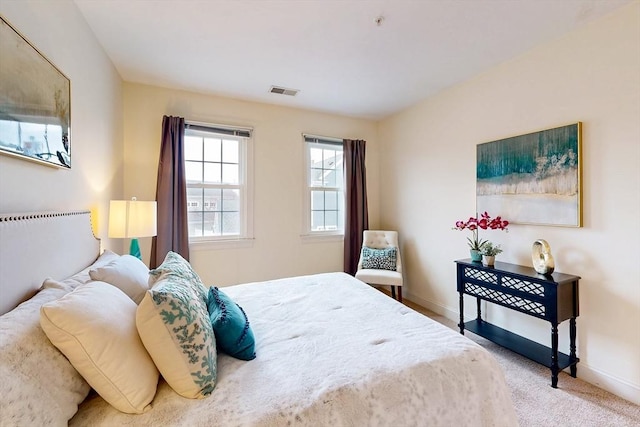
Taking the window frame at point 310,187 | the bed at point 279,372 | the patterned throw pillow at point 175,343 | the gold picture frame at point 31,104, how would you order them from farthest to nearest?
the window frame at point 310,187, the gold picture frame at point 31,104, the patterned throw pillow at point 175,343, the bed at point 279,372

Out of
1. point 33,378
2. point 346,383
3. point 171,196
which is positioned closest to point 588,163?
point 346,383

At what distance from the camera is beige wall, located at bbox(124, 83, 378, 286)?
3.00 m

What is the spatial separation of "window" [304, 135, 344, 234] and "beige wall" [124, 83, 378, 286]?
146 mm

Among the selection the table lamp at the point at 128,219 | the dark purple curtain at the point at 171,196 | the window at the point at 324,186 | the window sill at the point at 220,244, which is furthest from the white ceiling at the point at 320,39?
the window sill at the point at 220,244

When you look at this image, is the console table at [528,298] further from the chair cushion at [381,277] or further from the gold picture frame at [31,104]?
the gold picture frame at [31,104]

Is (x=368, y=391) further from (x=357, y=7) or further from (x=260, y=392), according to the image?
(x=357, y=7)

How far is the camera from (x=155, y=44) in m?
2.27

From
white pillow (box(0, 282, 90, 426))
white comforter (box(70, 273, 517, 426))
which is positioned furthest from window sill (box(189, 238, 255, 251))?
white pillow (box(0, 282, 90, 426))

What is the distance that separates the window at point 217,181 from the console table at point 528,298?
252 cm

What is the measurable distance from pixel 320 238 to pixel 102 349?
3.08m

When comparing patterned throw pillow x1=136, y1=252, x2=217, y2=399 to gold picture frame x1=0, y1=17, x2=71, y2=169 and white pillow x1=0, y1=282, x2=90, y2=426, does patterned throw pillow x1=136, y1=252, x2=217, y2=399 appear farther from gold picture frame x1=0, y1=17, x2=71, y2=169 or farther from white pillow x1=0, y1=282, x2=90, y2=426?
gold picture frame x1=0, y1=17, x2=71, y2=169

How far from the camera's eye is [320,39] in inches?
86.4

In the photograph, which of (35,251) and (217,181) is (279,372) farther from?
(217,181)

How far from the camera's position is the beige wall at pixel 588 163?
73.2 inches
